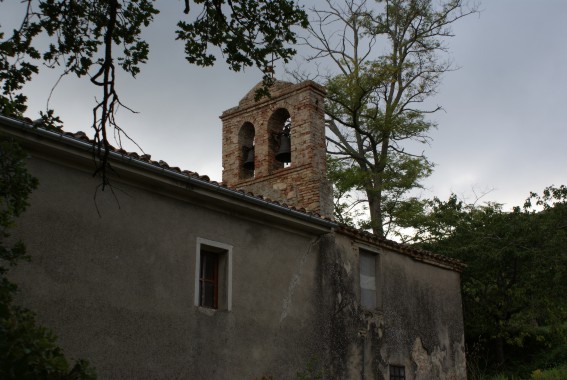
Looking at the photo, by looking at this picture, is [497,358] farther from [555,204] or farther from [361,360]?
[361,360]

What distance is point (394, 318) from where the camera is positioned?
14.3 m

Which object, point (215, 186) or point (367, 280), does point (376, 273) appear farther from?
point (215, 186)

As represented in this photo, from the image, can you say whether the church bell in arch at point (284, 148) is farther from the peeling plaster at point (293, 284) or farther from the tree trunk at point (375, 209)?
the tree trunk at point (375, 209)

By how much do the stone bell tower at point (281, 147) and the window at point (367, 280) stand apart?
1.18m

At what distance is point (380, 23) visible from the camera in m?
26.3

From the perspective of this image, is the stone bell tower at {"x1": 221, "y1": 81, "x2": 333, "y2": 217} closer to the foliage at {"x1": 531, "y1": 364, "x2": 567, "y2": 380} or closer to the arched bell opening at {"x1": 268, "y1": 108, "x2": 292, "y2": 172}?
the arched bell opening at {"x1": 268, "y1": 108, "x2": 292, "y2": 172}

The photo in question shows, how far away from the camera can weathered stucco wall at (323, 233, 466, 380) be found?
13.0m

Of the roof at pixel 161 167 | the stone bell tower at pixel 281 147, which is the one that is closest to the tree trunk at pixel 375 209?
the stone bell tower at pixel 281 147

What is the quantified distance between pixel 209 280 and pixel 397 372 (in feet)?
16.6

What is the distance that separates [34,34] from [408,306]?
428 inches

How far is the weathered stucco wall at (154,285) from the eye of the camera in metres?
8.91

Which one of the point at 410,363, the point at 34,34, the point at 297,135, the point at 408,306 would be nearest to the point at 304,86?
the point at 297,135

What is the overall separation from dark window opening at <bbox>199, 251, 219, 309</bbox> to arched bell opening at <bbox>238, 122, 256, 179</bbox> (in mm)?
4347

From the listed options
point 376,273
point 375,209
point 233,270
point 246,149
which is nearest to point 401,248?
point 376,273
